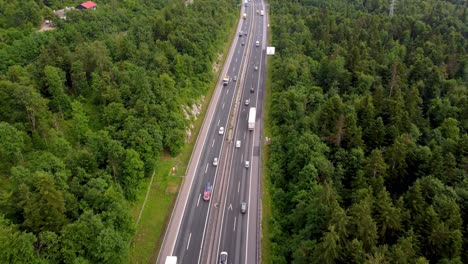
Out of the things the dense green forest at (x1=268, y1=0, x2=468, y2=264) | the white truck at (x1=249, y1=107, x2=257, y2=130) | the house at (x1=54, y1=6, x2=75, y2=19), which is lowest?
the white truck at (x1=249, y1=107, x2=257, y2=130)

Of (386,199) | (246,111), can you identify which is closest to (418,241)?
(386,199)

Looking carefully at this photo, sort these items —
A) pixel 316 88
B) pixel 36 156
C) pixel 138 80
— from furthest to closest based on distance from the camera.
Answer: pixel 316 88 → pixel 138 80 → pixel 36 156

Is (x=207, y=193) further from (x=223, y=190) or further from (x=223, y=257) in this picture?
(x=223, y=257)

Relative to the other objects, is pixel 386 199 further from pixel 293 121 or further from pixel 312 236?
pixel 293 121

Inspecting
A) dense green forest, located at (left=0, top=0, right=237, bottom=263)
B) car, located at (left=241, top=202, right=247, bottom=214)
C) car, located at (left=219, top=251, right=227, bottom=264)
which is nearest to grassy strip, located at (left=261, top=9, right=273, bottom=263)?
car, located at (left=241, top=202, right=247, bottom=214)

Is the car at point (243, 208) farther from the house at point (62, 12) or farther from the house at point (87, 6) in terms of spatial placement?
the house at point (87, 6)

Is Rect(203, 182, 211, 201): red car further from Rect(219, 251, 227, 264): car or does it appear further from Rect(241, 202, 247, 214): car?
Rect(219, 251, 227, 264): car
